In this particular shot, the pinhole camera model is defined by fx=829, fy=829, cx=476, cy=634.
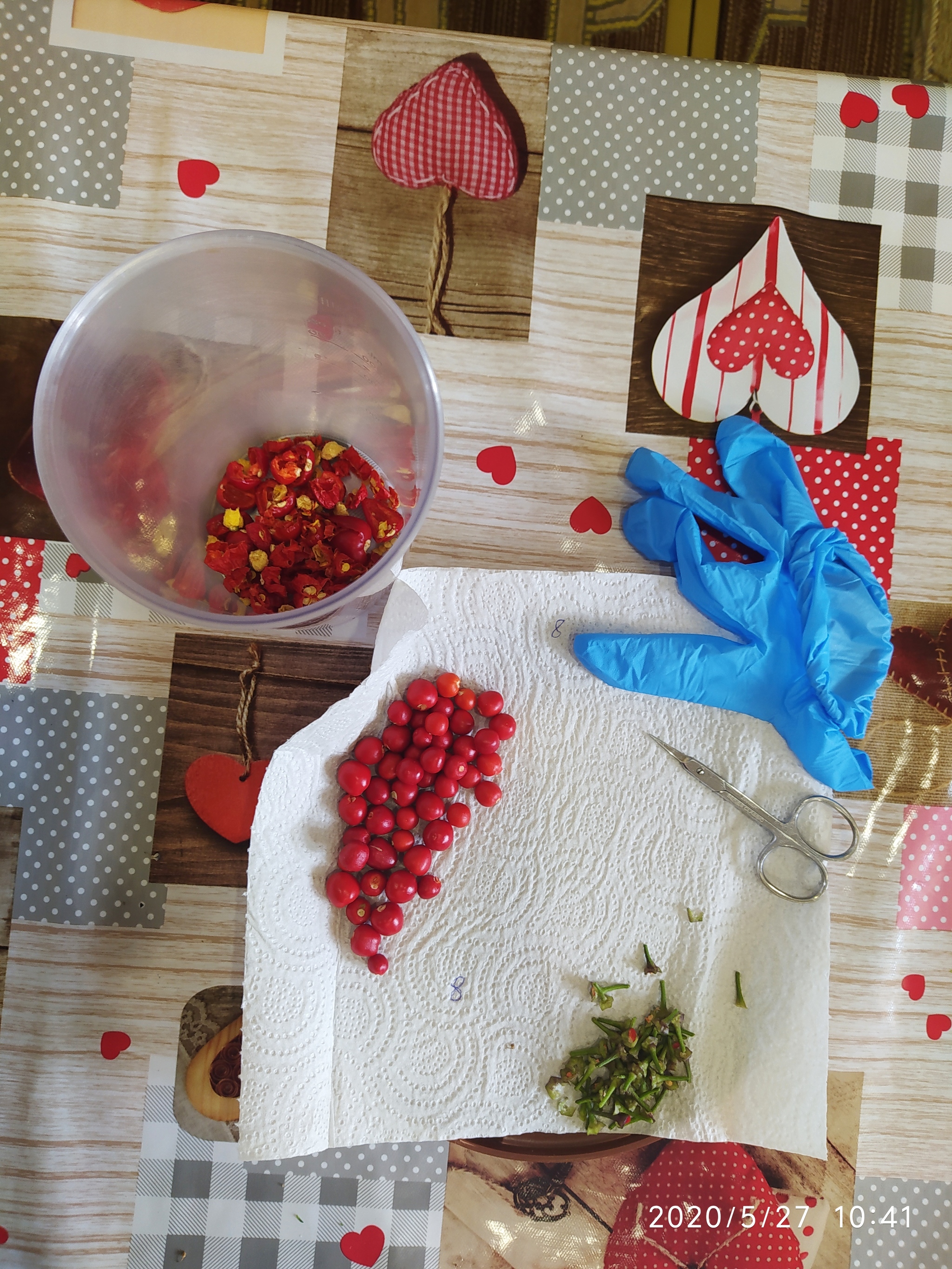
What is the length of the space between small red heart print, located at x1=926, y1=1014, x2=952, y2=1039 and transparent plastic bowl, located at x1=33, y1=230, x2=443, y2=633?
2.35 ft

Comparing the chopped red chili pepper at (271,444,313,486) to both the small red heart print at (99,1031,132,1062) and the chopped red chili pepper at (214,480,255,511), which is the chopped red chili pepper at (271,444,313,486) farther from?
the small red heart print at (99,1031,132,1062)

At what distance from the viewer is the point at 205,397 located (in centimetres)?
78

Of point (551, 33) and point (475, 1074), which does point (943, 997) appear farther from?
point (551, 33)

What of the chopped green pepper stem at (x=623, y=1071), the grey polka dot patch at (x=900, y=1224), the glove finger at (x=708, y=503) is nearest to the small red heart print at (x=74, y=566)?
the glove finger at (x=708, y=503)

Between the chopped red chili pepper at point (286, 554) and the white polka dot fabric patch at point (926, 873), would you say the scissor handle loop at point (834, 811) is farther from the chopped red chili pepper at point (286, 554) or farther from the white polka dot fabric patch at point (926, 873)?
the chopped red chili pepper at point (286, 554)

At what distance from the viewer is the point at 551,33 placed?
3.75 ft

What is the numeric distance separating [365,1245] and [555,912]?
1.22 ft

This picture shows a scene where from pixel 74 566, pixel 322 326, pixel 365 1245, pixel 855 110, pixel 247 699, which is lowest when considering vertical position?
pixel 365 1245

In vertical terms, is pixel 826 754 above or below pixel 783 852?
above

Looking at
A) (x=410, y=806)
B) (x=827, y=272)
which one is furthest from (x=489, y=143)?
(x=410, y=806)

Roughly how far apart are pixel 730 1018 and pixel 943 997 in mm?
230

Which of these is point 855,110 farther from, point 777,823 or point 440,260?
point 777,823

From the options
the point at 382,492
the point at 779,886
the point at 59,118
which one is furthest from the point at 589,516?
the point at 59,118

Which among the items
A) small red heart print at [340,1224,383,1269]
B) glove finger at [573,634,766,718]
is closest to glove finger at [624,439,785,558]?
glove finger at [573,634,766,718]
